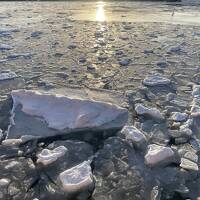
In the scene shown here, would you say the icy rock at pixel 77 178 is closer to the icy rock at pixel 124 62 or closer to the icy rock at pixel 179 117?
the icy rock at pixel 179 117

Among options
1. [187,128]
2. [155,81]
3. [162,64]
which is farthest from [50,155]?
[162,64]

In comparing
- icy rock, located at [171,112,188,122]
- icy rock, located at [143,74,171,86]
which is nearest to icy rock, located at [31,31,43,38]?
icy rock, located at [143,74,171,86]

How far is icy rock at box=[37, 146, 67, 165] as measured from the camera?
7.30 feet

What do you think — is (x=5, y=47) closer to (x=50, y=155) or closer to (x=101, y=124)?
(x=101, y=124)

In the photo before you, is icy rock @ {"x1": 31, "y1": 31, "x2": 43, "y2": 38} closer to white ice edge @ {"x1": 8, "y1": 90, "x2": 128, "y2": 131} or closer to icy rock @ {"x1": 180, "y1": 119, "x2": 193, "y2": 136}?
white ice edge @ {"x1": 8, "y1": 90, "x2": 128, "y2": 131}

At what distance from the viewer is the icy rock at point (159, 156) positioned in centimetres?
222

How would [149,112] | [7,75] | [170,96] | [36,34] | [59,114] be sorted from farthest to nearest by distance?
[36,34] < [7,75] < [170,96] < [149,112] < [59,114]

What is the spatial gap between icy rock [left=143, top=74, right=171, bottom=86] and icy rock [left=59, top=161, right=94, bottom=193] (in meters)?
1.54

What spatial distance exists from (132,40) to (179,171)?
3.41 meters

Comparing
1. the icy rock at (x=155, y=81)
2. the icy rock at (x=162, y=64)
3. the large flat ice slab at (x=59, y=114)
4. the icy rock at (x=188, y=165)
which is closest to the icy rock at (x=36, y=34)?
the icy rock at (x=162, y=64)

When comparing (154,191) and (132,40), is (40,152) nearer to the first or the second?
(154,191)

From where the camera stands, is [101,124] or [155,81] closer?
[101,124]

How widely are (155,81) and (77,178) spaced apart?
1761mm

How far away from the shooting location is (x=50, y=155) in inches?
89.4
